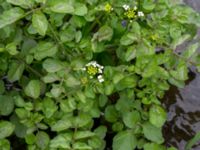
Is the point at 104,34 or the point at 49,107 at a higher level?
the point at 104,34

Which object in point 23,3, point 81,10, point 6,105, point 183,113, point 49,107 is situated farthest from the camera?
point 183,113

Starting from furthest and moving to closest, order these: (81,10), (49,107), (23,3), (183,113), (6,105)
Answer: (183,113) < (6,105) < (49,107) < (81,10) < (23,3)

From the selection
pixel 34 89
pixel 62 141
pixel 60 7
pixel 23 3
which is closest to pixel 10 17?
pixel 23 3

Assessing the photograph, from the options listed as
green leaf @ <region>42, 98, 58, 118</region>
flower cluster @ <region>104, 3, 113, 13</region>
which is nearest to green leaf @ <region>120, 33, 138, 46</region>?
flower cluster @ <region>104, 3, 113, 13</region>

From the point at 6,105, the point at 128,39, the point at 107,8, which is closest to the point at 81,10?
the point at 107,8

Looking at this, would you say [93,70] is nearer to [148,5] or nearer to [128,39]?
[128,39]

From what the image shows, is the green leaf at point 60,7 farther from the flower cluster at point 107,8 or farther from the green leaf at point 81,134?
the green leaf at point 81,134

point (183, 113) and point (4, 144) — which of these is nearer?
point (4, 144)

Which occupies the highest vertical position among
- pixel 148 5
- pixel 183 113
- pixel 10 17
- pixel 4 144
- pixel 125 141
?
pixel 10 17
